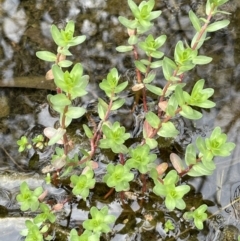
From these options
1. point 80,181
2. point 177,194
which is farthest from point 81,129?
point 177,194

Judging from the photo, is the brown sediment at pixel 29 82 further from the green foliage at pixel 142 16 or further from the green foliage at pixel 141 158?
the green foliage at pixel 141 158

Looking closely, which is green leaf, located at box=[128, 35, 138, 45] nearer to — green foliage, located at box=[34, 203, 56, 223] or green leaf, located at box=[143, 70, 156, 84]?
green leaf, located at box=[143, 70, 156, 84]

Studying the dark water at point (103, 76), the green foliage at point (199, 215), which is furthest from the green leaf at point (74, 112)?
the green foliage at point (199, 215)

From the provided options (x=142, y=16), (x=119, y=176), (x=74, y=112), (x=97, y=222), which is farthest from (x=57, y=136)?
(x=142, y=16)

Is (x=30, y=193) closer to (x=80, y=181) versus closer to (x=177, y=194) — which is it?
(x=80, y=181)

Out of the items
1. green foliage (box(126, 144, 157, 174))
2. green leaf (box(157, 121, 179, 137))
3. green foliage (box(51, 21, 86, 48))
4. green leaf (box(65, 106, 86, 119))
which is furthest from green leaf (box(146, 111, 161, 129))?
green foliage (box(51, 21, 86, 48))

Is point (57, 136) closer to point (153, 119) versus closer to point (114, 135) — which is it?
point (114, 135)
